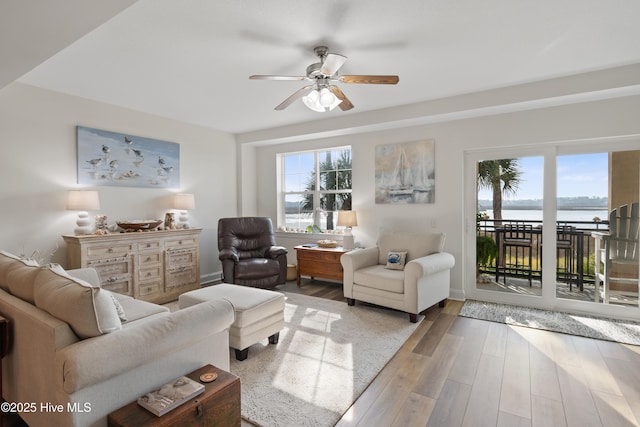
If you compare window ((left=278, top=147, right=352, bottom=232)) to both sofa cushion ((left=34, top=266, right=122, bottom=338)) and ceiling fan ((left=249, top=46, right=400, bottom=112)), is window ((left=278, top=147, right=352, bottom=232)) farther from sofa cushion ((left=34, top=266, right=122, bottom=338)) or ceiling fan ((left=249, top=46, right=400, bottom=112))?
sofa cushion ((left=34, top=266, right=122, bottom=338))

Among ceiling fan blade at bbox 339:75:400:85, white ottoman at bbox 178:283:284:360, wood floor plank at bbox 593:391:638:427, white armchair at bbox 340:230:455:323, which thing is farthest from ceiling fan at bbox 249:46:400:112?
wood floor plank at bbox 593:391:638:427

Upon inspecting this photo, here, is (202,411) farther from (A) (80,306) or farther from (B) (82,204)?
(B) (82,204)

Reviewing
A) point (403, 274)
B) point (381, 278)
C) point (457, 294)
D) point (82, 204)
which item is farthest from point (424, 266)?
point (82, 204)

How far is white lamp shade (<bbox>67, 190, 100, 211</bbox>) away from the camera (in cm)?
357

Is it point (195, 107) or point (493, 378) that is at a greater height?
point (195, 107)

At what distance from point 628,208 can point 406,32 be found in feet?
10.5

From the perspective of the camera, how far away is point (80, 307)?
4.63ft

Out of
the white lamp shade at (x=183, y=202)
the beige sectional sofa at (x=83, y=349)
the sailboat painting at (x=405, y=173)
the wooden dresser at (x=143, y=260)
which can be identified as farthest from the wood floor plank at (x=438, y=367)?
the white lamp shade at (x=183, y=202)

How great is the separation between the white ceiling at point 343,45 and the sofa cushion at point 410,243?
1756 millimetres

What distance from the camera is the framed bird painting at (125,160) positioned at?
386cm

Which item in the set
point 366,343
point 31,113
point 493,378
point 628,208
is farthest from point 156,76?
point 628,208

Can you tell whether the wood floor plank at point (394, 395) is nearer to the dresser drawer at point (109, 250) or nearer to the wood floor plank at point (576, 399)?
the wood floor plank at point (576, 399)

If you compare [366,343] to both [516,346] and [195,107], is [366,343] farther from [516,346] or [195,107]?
[195,107]

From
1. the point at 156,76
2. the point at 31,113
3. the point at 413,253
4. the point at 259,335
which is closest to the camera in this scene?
the point at 259,335
